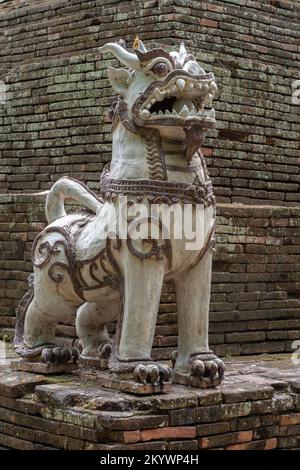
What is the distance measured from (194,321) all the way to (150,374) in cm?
47

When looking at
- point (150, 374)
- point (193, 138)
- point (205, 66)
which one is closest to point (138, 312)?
point (150, 374)

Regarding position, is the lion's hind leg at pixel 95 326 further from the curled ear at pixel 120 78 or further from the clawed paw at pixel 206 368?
the curled ear at pixel 120 78

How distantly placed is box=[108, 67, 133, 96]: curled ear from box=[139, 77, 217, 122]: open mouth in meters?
0.22

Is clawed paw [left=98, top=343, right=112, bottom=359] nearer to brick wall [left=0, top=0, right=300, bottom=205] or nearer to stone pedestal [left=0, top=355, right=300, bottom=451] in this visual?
stone pedestal [left=0, top=355, right=300, bottom=451]

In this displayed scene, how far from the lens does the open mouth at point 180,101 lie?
4.26 m

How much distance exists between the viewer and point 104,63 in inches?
280

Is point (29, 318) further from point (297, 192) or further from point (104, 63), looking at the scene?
point (297, 192)

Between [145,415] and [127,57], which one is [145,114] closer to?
[127,57]

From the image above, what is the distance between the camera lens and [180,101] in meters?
4.37

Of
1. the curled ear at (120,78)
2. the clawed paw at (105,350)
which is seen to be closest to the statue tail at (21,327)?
the clawed paw at (105,350)

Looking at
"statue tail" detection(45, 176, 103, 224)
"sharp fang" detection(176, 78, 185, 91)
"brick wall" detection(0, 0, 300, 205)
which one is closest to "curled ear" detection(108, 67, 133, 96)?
"sharp fang" detection(176, 78, 185, 91)

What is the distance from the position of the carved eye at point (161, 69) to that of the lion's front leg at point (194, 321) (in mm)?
1003

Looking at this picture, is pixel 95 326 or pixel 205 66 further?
pixel 205 66
